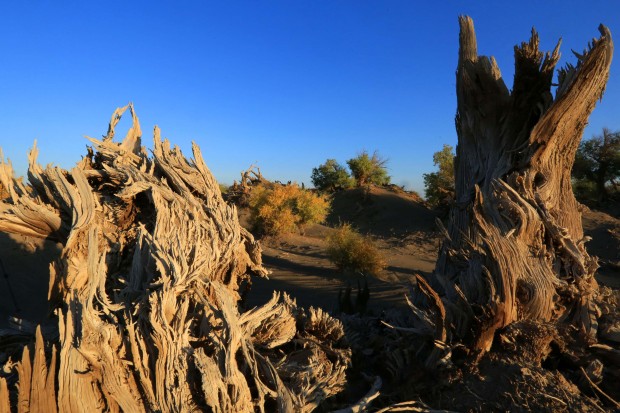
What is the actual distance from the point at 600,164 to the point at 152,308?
1266 inches

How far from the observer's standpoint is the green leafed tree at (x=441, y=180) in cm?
2437

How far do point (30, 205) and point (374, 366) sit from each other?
4.30 m

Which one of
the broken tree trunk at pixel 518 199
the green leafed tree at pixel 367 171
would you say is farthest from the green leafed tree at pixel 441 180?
the broken tree trunk at pixel 518 199

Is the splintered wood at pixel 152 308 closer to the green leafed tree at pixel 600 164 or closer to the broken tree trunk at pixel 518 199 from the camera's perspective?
the broken tree trunk at pixel 518 199

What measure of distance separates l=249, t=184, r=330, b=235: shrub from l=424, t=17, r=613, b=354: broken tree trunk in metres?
13.1

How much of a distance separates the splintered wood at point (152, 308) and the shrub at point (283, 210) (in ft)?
41.5

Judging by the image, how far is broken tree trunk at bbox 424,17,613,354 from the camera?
423 centimetres

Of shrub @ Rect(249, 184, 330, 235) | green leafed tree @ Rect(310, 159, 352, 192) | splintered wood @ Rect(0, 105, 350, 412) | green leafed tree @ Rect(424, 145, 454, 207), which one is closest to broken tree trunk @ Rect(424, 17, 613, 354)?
splintered wood @ Rect(0, 105, 350, 412)

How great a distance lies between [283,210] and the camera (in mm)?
18797

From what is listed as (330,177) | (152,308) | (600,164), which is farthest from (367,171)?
(152,308)

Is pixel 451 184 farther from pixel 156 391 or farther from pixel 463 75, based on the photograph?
pixel 156 391

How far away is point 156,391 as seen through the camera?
310cm

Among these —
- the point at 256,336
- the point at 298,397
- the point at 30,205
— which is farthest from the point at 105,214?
the point at 298,397

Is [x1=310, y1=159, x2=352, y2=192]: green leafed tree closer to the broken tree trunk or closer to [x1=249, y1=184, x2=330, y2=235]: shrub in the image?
[x1=249, y1=184, x2=330, y2=235]: shrub
